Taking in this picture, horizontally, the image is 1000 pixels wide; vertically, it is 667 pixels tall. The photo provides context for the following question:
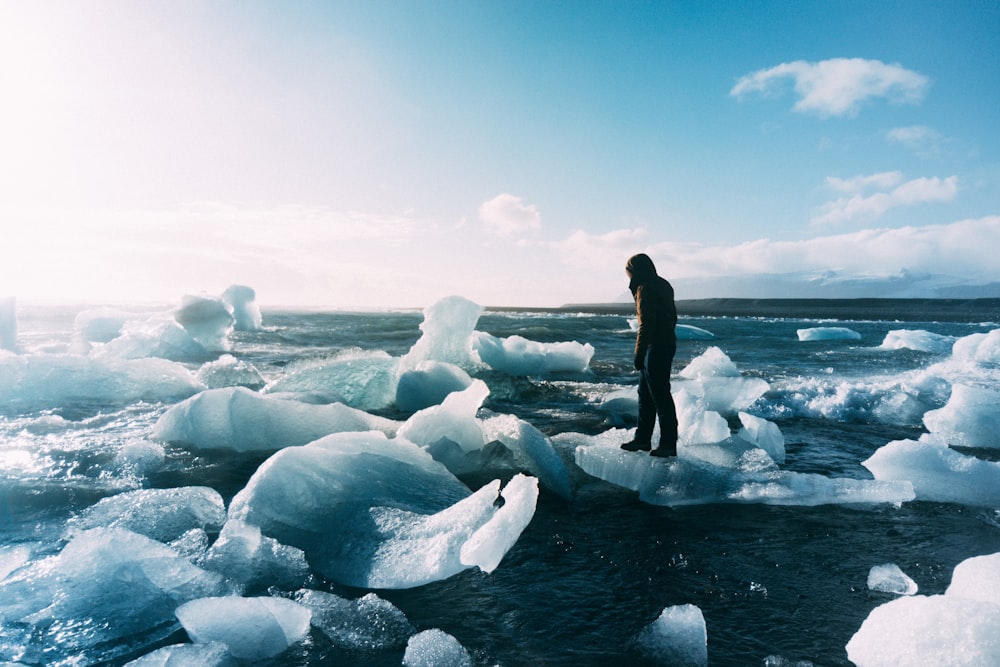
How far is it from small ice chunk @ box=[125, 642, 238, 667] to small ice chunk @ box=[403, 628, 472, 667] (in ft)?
2.07

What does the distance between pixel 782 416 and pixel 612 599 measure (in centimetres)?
546

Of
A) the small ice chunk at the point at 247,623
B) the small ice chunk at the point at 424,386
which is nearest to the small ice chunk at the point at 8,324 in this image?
the small ice chunk at the point at 424,386

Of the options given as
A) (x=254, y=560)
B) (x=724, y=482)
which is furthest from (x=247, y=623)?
(x=724, y=482)

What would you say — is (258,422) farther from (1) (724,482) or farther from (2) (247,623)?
(1) (724,482)

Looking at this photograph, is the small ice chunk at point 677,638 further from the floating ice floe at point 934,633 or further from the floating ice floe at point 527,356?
the floating ice floe at point 527,356

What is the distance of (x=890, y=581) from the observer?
252 cm

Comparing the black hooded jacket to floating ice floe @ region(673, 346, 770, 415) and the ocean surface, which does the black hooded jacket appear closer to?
the ocean surface

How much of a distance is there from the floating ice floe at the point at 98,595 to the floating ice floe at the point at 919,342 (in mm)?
20124

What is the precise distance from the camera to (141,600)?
2.33 meters

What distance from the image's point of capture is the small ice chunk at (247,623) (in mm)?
2008

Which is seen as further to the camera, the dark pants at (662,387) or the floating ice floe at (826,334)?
the floating ice floe at (826,334)

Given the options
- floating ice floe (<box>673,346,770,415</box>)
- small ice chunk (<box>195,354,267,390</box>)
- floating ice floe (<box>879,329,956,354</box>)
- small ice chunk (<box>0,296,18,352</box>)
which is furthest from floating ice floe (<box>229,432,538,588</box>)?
floating ice floe (<box>879,329,956,354</box>)

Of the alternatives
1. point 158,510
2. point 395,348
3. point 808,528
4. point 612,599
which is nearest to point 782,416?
point 808,528

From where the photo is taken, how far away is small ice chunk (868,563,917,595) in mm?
2488
